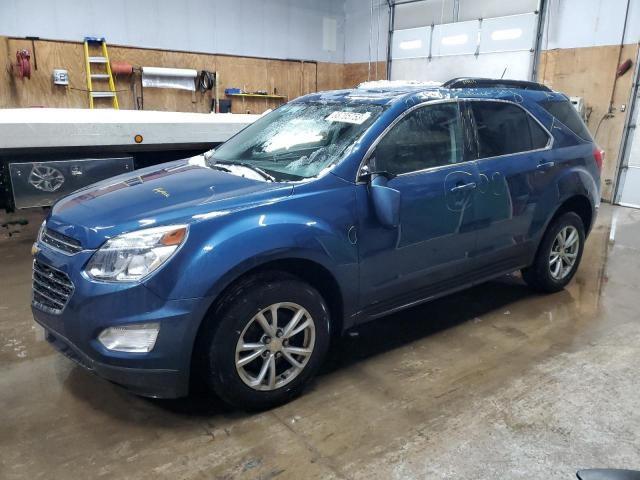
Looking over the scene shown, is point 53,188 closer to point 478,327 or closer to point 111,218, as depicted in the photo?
point 111,218

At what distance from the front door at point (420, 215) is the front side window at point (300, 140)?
0.21 meters

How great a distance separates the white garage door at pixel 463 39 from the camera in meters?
8.88

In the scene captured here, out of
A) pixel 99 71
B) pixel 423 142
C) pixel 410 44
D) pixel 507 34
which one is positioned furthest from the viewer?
pixel 410 44

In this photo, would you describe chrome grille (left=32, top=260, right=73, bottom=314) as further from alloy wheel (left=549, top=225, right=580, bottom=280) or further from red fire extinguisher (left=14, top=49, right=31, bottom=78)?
red fire extinguisher (left=14, top=49, right=31, bottom=78)

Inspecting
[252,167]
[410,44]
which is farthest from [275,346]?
[410,44]

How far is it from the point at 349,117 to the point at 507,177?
118 centimetres

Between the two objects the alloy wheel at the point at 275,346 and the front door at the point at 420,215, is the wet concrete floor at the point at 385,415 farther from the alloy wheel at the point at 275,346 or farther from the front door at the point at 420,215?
the front door at the point at 420,215

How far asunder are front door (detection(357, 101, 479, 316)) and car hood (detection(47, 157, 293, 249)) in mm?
624

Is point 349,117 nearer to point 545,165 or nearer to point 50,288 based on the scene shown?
point 545,165

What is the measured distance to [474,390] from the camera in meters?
2.78

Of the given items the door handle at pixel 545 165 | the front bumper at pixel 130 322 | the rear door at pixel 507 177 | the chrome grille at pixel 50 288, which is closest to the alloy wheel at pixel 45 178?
the chrome grille at pixel 50 288

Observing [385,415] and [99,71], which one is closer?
[385,415]

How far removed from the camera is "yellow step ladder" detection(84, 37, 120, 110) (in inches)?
339

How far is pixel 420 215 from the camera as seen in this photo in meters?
2.95
